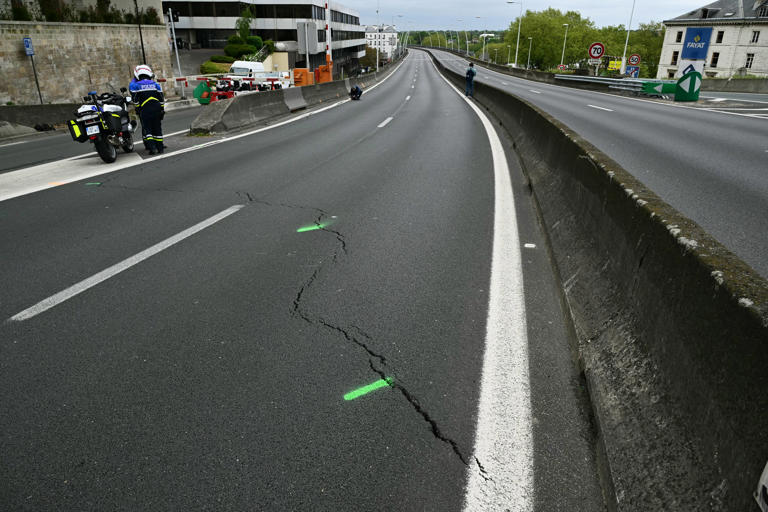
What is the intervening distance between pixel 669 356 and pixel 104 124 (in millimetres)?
11260

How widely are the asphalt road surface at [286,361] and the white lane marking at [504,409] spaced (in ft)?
0.04

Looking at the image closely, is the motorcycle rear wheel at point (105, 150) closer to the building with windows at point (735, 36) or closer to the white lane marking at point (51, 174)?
the white lane marking at point (51, 174)

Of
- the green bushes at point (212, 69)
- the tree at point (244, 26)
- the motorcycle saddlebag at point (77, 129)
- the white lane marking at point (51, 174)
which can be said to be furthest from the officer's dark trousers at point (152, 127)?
the tree at point (244, 26)

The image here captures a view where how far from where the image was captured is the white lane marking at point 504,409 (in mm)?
2490

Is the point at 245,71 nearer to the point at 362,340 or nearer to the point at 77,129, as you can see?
the point at 77,129

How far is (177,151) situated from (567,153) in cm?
922

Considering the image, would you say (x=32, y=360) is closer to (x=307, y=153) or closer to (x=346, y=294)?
(x=346, y=294)

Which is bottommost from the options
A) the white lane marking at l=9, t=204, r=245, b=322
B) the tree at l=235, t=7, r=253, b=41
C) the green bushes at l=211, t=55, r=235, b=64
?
the white lane marking at l=9, t=204, r=245, b=322

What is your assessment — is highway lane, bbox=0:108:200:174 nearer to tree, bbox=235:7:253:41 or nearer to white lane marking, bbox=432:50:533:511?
white lane marking, bbox=432:50:533:511

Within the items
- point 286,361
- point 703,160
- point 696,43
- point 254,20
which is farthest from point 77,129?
point 696,43

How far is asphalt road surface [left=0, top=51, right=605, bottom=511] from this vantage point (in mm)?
2564

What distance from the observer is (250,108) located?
17297 millimetres

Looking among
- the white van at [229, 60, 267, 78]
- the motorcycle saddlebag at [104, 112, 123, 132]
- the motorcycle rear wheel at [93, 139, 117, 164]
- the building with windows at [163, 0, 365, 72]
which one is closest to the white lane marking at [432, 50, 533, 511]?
→ the motorcycle rear wheel at [93, 139, 117, 164]

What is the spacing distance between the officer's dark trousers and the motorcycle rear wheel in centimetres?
96
